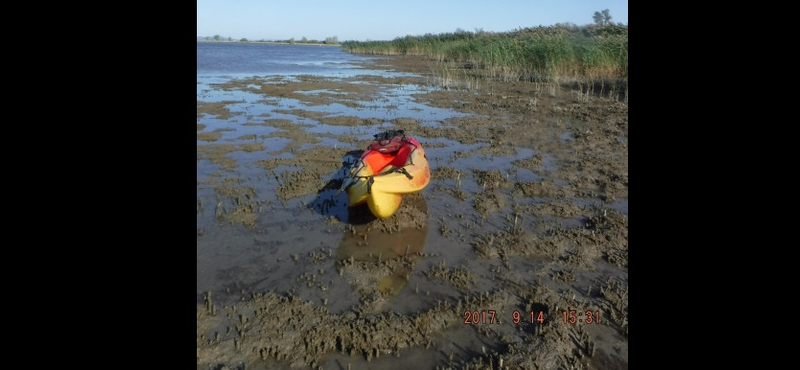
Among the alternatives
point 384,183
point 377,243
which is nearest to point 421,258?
point 377,243

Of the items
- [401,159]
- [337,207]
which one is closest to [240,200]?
[337,207]

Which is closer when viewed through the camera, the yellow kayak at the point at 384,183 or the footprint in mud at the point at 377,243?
the footprint in mud at the point at 377,243

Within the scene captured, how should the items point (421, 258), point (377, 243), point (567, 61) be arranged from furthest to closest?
1. point (567, 61)
2. point (377, 243)
3. point (421, 258)

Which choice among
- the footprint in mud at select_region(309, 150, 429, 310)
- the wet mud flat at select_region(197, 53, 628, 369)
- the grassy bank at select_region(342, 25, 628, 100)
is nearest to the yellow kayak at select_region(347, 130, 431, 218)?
the footprint in mud at select_region(309, 150, 429, 310)

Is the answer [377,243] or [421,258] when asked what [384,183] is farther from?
[421,258]

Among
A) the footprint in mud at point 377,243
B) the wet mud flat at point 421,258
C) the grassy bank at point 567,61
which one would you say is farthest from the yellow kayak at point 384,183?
the grassy bank at point 567,61

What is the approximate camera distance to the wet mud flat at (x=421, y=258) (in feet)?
12.4

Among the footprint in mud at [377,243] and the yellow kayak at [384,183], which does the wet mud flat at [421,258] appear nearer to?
the footprint in mud at [377,243]

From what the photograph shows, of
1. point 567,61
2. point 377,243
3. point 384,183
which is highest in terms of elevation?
point 567,61

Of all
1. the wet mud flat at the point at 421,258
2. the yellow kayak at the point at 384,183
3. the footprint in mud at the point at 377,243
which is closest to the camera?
the wet mud flat at the point at 421,258

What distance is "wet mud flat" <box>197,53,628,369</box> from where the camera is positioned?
3.78 metres

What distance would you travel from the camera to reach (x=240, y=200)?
6.91m

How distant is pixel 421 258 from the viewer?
212 inches
